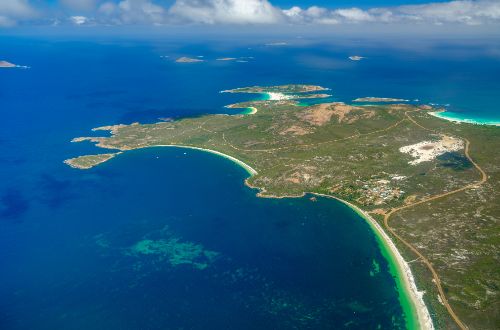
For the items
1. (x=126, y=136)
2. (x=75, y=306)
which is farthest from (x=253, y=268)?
(x=126, y=136)

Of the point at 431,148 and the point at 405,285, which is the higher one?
the point at 431,148

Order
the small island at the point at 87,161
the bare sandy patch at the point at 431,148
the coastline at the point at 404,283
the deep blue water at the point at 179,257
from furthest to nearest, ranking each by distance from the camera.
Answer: the small island at the point at 87,161, the bare sandy patch at the point at 431,148, the deep blue water at the point at 179,257, the coastline at the point at 404,283

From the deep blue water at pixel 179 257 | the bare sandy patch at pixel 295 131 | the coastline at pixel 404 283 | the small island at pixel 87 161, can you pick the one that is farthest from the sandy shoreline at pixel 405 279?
the small island at pixel 87 161

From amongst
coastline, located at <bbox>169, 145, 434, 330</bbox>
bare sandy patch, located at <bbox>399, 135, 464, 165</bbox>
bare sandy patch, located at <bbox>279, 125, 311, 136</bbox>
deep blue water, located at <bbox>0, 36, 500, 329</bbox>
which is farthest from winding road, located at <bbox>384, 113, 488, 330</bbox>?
bare sandy patch, located at <bbox>279, 125, 311, 136</bbox>

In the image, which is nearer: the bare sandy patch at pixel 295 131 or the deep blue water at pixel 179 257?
the deep blue water at pixel 179 257

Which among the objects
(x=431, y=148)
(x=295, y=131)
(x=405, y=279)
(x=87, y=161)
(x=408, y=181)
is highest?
(x=295, y=131)

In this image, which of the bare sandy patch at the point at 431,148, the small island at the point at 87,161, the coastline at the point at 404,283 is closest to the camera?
the coastline at the point at 404,283

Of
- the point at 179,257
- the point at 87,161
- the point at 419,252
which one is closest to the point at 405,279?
the point at 419,252

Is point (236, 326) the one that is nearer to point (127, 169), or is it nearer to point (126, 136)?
point (127, 169)

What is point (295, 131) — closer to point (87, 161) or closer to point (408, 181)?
point (408, 181)

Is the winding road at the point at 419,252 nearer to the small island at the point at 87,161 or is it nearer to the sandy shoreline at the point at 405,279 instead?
the sandy shoreline at the point at 405,279
